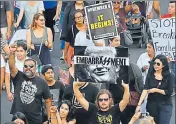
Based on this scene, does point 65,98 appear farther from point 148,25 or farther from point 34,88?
point 148,25

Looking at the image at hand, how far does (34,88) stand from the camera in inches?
287

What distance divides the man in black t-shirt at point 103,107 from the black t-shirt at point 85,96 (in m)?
→ 0.04

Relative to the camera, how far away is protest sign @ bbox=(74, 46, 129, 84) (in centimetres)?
712

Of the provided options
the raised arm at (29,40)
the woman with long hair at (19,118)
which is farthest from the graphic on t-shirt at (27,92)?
the raised arm at (29,40)

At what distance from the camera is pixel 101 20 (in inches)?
278

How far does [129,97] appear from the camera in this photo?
285 inches

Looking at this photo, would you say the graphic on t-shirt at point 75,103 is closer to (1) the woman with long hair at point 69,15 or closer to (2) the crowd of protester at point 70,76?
(2) the crowd of protester at point 70,76

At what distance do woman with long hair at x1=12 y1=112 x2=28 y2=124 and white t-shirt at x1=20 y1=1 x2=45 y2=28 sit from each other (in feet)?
3.00

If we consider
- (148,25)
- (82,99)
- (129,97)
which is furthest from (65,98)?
(148,25)

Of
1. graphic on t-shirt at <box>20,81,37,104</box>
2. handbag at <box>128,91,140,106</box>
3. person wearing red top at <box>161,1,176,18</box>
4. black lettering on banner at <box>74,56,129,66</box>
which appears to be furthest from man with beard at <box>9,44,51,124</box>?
person wearing red top at <box>161,1,176,18</box>

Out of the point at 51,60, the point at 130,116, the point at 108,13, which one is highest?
the point at 108,13

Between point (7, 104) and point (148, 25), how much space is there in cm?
168

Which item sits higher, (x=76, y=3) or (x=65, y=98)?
(x=76, y=3)

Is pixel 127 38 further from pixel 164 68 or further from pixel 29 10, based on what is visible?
pixel 29 10
